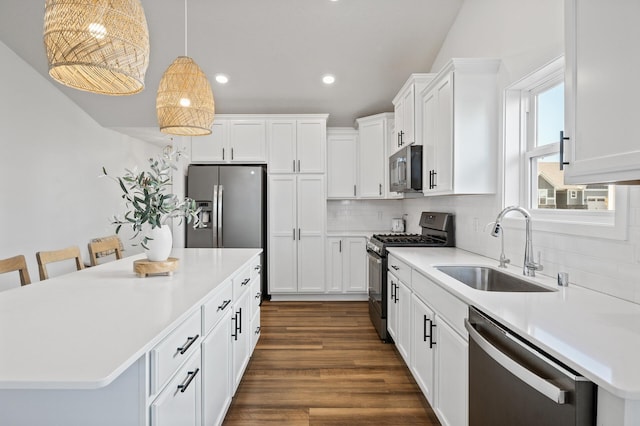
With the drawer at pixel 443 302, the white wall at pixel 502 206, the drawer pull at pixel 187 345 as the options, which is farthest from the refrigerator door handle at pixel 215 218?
the drawer pull at pixel 187 345

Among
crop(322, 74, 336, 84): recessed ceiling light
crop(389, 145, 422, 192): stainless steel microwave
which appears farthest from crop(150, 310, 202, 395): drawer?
crop(322, 74, 336, 84): recessed ceiling light

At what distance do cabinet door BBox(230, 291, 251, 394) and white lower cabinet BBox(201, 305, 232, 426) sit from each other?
0.39ft

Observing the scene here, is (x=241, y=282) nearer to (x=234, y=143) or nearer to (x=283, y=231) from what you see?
(x=283, y=231)

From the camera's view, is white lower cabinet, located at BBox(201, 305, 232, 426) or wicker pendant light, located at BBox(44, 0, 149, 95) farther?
white lower cabinet, located at BBox(201, 305, 232, 426)

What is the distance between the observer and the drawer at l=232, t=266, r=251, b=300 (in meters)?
2.26

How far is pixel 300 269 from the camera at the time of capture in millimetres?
4738

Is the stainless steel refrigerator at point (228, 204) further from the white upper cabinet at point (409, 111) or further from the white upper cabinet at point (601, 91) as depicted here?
the white upper cabinet at point (601, 91)

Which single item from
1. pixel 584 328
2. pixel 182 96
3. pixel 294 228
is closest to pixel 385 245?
pixel 294 228

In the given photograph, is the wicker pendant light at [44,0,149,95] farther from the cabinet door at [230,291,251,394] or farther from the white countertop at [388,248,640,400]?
the white countertop at [388,248,640,400]

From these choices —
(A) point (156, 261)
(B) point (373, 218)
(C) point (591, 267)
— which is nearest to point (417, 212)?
(B) point (373, 218)

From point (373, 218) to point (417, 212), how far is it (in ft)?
2.79

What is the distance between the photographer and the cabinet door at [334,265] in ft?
15.7

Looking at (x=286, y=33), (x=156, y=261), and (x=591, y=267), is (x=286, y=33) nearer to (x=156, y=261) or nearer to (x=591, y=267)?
(x=156, y=261)

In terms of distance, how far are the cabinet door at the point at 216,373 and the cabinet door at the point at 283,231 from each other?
263cm
